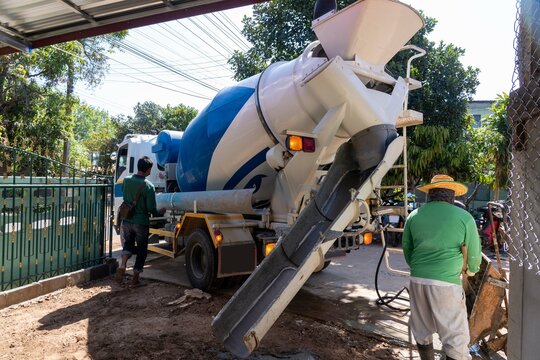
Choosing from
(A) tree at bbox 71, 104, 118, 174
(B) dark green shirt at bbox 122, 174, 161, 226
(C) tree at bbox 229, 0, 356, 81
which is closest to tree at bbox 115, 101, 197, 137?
(A) tree at bbox 71, 104, 118, 174

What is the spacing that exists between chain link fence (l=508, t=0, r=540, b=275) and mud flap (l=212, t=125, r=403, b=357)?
1.57 m

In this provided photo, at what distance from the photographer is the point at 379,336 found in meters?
4.07

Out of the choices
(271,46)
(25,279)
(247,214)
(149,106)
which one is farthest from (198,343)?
(149,106)

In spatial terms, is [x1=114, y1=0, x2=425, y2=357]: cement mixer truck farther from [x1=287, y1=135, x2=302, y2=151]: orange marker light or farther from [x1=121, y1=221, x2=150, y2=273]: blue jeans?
[x1=121, y1=221, x2=150, y2=273]: blue jeans

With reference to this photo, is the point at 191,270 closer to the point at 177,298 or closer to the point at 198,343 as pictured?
the point at 177,298

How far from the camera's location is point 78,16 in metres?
3.59

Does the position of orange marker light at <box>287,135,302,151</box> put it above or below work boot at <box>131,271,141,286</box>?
above

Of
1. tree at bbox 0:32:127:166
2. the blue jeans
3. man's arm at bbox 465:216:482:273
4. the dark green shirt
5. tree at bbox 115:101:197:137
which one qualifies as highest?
tree at bbox 115:101:197:137

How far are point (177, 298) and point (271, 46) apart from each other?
770cm

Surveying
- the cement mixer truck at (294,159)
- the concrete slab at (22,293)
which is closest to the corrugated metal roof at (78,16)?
the cement mixer truck at (294,159)

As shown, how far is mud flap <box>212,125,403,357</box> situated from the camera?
3416mm

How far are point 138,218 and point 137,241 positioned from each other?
36 cm

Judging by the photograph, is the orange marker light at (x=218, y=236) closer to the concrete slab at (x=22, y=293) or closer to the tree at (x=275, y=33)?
the concrete slab at (x=22, y=293)

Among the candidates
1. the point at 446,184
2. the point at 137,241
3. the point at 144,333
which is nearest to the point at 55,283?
the point at 137,241
